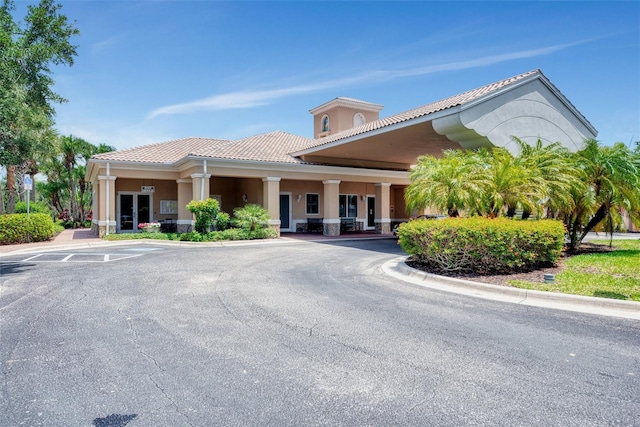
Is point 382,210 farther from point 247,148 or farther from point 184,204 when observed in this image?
point 184,204

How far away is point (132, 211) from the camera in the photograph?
24.3m

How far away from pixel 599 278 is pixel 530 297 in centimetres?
235

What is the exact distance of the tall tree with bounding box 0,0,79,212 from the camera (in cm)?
991

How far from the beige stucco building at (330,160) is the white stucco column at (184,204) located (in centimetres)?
6

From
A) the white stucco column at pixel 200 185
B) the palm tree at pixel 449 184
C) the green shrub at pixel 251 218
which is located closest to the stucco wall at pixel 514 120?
the palm tree at pixel 449 184

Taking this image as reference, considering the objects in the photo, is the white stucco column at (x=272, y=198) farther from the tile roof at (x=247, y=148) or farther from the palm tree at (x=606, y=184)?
the palm tree at (x=606, y=184)

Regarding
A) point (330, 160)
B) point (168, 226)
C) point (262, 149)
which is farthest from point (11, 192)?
point (330, 160)

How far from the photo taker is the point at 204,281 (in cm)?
927

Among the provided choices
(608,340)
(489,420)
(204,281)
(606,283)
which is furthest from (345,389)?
(606,283)

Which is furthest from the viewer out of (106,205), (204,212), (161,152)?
(161,152)

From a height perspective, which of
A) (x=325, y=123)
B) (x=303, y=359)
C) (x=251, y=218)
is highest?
(x=325, y=123)

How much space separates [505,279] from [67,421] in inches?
329

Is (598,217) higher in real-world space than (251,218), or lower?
higher

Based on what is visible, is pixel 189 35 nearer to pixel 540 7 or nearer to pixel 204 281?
pixel 204 281
